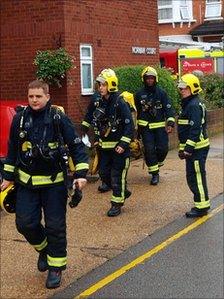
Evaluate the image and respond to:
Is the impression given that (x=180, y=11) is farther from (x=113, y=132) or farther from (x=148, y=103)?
(x=113, y=132)

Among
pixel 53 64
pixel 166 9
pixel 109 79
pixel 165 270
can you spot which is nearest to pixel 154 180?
pixel 109 79

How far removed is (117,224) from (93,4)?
250 inches

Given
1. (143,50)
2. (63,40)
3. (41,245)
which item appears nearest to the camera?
(41,245)

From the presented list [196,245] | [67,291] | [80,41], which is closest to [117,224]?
[196,245]

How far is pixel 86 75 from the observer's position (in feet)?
40.5

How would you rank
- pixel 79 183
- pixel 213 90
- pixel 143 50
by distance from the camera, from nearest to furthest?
pixel 79 183 < pixel 143 50 < pixel 213 90

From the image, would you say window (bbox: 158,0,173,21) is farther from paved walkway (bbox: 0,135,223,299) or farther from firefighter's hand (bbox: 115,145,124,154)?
firefighter's hand (bbox: 115,145,124,154)

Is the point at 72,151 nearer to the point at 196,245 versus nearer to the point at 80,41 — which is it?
the point at 196,245

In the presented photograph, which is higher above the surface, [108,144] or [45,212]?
[108,144]

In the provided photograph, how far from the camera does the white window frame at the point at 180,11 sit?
32250 mm

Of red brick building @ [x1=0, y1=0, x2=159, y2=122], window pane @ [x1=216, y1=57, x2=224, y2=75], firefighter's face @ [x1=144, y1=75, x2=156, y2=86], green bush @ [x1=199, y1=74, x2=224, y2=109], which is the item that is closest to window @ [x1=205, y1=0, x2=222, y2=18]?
window pane @ [x1=216, y1=57, x2=224, y2=75]

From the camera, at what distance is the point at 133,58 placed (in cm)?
Result: 1405

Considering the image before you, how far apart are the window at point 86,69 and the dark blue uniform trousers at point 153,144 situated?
284 cm

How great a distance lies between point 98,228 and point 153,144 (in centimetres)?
276
